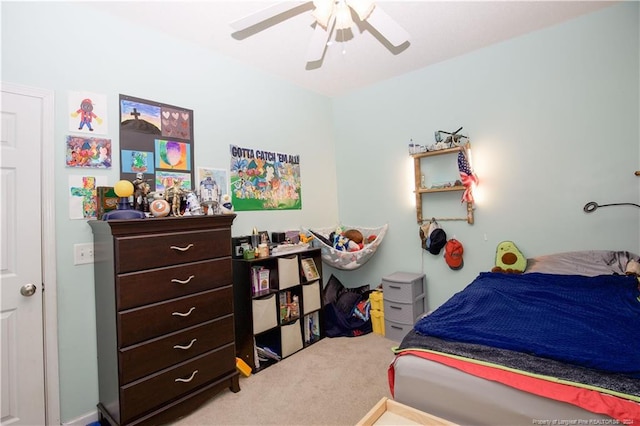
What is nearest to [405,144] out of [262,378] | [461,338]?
[461,338]

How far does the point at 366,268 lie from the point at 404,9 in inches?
104

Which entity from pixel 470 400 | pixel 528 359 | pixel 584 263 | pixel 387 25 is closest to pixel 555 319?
pixel 528 359

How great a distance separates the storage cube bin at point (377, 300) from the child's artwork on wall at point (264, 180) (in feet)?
4.03

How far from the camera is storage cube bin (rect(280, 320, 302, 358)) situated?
277 cm

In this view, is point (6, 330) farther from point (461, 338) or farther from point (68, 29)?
point (461, 338)

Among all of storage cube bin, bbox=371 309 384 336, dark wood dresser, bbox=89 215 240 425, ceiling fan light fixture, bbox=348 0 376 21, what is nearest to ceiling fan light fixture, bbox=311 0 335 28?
ceiling fan light fixture, bbox=348 0 376 21

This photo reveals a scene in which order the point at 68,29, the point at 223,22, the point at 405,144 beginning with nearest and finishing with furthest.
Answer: the point at 68,29 → the point at 223,22 → the point at 405,144

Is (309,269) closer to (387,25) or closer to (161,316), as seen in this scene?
(161,316)

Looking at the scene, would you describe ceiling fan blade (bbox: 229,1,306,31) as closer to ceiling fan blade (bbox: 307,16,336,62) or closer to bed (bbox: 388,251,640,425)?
ceiling fan blade (bbox: 307,16,336,62)

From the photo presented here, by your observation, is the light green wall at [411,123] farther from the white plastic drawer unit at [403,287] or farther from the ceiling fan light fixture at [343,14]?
the ceiling fan light fixture at [343,14]

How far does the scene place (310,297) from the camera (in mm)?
3062

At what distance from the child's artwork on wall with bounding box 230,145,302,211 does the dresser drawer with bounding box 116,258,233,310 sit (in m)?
0.86

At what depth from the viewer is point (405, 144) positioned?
350 cm

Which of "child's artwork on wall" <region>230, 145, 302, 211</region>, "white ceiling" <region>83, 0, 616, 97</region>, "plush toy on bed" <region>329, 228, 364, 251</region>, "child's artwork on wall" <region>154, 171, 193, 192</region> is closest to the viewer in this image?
"white ceiling" <region>83, 0, 616, 97</region>
